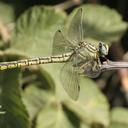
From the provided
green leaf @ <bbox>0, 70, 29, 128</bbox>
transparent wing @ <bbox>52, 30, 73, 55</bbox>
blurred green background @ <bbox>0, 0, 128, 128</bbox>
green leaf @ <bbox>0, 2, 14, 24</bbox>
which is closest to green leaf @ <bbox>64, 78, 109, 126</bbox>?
blurred green background @ <bbox>0, 0, 128, 128</bbox>

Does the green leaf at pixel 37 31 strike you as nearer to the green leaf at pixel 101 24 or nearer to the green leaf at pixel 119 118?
the green leaf at pixel 101 24

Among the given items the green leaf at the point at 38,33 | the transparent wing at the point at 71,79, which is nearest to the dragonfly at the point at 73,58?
the transparent wing at the point at 71,79

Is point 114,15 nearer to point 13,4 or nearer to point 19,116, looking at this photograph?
point 13,4

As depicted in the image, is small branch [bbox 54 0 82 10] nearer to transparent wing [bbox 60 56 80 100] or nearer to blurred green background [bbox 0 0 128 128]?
blurred green background [bbox 0 0 128 128]

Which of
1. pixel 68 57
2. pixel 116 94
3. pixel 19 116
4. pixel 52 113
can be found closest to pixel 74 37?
pixel 68 57

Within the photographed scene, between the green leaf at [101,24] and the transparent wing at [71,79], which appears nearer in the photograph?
the transparent wing at [71,79]

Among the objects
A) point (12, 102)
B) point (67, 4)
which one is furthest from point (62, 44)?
point (67, 4)

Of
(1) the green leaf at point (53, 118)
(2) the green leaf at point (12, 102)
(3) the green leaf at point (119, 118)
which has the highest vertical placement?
(2) the green leaf at point (12, 102)

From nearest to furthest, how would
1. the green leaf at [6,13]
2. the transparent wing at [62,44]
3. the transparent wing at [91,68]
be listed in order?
the transparent wing at [91,68], the transparent wing at [62,44], the green leaf at [6,13]

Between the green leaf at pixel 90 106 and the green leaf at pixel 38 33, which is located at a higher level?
the green leaf at pixel 38 33
